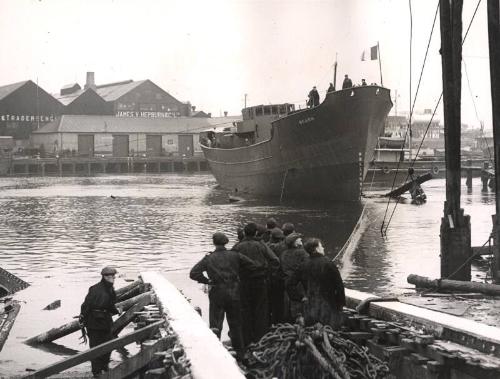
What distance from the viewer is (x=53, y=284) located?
14.7m

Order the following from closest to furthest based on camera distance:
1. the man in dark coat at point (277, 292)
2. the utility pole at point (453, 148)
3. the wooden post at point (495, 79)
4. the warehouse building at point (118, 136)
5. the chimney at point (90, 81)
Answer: the man in dark coat at point (277, 292) → the wooden post at point (495, 79) → the utility pole at point (453, 148) → the warehouse building at point (118, 136) → the chimney at point (90, 81)

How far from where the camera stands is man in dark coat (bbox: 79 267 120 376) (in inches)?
303

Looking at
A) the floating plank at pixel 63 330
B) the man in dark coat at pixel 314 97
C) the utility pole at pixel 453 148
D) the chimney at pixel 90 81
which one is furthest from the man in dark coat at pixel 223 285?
the chimney at pixel 90 81

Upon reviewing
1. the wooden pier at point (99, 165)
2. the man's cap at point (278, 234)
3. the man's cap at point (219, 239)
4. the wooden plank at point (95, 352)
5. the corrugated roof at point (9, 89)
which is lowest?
the wooden plank at point (95, 352)

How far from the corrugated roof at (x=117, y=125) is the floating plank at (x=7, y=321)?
243 feet

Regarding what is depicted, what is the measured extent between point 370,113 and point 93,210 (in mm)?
15077

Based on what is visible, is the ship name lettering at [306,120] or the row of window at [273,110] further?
the row of window at [273,110]

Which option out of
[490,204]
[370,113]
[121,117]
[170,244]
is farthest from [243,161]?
[121,117]

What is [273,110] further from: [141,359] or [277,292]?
[141,359]

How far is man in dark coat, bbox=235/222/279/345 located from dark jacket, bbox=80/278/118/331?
155 cm

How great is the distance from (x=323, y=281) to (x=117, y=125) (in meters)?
85.0

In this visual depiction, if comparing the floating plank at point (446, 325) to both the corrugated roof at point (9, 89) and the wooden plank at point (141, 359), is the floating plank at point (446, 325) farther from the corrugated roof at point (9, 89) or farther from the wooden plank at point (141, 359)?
the corrugated roof at point (9, 89)

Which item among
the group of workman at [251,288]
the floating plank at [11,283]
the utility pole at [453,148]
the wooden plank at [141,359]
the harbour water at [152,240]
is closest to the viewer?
the wooden plank at [141,359]

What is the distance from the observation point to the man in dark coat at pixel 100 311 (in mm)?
7707
